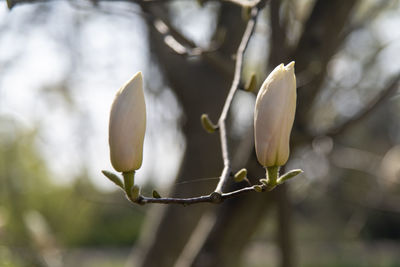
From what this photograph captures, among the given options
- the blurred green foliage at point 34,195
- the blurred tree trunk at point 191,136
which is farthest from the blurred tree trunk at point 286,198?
the blurred green foliage at point 34,195

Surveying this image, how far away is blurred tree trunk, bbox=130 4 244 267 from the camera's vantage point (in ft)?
→ 6.65

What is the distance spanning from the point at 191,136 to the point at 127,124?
1574 mm

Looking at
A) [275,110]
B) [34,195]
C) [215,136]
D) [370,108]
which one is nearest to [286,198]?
[370,108]

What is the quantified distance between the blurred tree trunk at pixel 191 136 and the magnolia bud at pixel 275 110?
4.46 feet

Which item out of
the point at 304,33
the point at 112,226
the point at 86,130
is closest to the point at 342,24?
the point at 304,33

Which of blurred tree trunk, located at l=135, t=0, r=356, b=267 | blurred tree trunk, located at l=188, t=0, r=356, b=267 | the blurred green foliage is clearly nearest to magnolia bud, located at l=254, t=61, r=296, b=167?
blurred tree trunk, located at l=135, t=0, r=356, b=267

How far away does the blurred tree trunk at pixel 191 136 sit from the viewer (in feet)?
6.65

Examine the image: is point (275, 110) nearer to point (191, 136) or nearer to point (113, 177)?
point (113, 177)

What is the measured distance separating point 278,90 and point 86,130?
4088mm

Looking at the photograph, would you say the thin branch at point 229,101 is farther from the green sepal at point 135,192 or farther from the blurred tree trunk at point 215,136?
the blurred tree trunk at point 215,136

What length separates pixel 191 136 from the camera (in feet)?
7.07

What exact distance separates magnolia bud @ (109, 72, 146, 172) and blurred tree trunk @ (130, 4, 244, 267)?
1363 millimetres

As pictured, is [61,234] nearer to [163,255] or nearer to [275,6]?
[163,255]

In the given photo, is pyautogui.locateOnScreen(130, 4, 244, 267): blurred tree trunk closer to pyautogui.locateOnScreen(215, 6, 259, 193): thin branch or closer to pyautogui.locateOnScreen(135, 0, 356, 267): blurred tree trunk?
pyautogui.locateOnScreen(135, 0, 356, 267): blurred tree trunk
